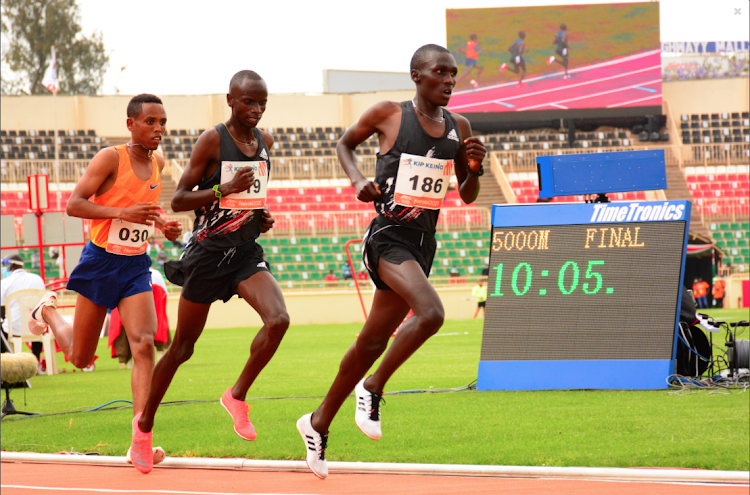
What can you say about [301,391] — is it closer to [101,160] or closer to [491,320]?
[491,320]

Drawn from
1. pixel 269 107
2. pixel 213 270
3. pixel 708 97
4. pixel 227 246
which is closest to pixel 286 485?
pixel 213 270

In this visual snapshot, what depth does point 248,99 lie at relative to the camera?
4.96 m

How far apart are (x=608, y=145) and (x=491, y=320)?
97.3 ft

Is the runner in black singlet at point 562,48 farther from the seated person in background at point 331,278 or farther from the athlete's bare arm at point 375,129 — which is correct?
the athlete's bare arm at point 375,129

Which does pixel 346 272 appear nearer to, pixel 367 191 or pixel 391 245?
pixel 391 245

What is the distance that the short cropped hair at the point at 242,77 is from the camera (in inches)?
195

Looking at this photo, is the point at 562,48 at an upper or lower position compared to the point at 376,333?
upper

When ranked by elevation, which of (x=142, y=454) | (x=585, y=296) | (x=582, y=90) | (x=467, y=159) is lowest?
(x=142, y=454)

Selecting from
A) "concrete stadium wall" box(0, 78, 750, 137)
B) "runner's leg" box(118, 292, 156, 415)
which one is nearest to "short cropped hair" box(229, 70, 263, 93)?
"runner's leg" box(118, 292, 156, 415)

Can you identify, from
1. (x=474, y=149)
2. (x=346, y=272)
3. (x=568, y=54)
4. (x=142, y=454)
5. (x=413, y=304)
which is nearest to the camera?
(x=413, y=304)

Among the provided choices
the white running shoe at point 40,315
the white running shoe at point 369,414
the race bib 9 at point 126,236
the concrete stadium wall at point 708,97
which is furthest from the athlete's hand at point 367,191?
the concrete stadium wall at point 708,97

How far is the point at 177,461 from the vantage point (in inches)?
213

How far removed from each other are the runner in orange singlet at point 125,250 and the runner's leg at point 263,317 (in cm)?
75

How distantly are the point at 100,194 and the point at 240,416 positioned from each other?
169 cm
